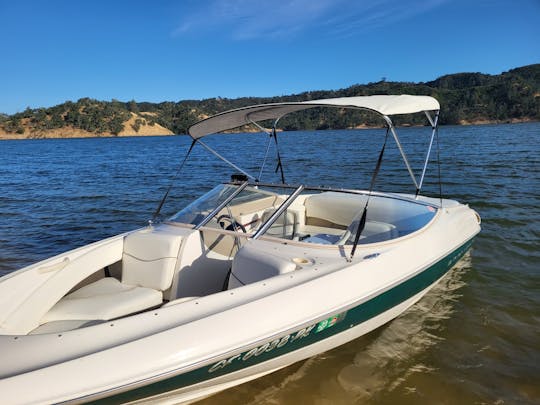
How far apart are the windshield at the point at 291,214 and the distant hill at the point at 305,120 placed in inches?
2312

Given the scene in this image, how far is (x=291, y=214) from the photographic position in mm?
4551

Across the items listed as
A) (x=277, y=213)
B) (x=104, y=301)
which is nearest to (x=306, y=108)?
(x=277, y=213)

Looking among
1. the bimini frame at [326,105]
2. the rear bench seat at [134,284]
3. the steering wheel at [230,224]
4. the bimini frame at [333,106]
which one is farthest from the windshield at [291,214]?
the bimini frame at [333,106]

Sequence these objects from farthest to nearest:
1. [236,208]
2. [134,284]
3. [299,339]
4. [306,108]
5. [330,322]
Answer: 1. [236,208]
2. [306,108]
3. [134,284]
4. [330,322]
5. [299,339]

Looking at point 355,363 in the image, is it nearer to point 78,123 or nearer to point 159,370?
point 159,370

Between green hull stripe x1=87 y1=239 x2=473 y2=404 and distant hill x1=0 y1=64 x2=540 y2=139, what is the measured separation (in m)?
59.9

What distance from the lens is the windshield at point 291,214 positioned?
4102mm

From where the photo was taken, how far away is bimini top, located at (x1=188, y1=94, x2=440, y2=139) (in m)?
3.58

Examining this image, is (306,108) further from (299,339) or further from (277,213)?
(299,339)

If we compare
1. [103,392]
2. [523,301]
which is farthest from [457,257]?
[103,392]

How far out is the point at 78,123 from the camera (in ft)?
323

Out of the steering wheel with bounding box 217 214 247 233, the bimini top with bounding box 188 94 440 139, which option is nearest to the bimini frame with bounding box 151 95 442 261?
the bimini top with bounding box 188 94 440 139

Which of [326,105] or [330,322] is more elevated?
[326,105]

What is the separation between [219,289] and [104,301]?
117 cm
